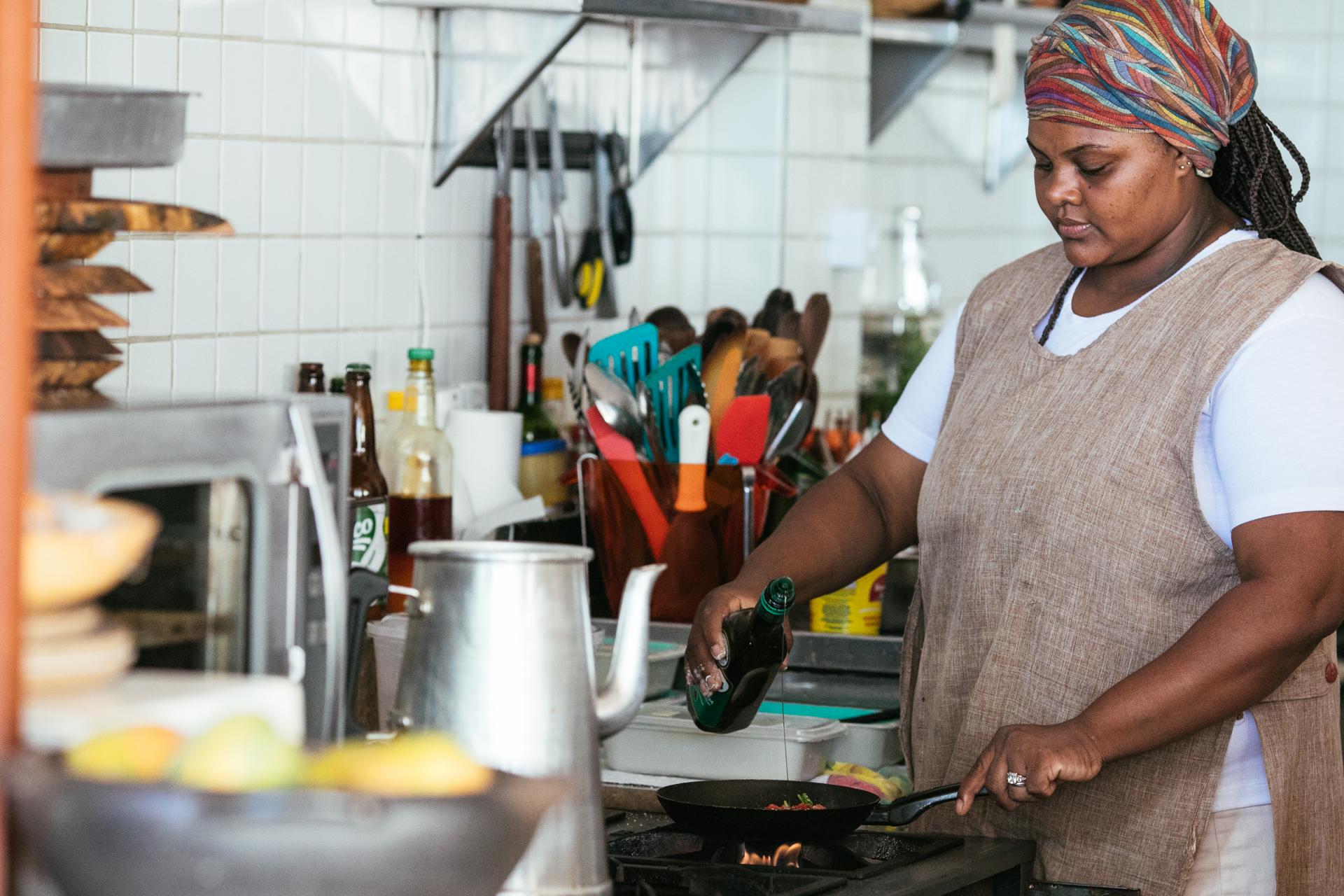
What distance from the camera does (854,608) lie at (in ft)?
7.49

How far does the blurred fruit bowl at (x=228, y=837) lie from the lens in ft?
2.40

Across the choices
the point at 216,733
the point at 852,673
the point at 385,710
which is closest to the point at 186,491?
the point at 216,733

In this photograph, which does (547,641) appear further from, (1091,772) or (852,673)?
(852,673)

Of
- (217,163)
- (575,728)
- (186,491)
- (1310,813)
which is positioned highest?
(217,163)

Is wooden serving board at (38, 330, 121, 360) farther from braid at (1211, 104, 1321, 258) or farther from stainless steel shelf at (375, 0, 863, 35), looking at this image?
stainless steel shelf at (375, 0, 863, 35)

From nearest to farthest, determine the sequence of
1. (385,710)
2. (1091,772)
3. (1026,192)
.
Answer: (1091,772) → (385,710) → (1026,192)

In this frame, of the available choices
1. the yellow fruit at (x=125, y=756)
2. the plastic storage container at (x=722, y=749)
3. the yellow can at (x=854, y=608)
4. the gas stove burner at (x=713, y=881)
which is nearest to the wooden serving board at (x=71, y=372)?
the yellow fruit at (x=125, y=756)

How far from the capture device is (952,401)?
6.15ft

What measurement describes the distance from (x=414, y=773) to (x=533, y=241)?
1859mm

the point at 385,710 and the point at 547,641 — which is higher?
the point at 547,641

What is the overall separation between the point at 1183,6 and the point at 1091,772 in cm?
72

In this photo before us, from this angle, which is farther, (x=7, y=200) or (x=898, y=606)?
(x=898, y=606)

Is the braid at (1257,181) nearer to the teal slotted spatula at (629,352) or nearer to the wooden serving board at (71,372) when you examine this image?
the teal slotted spatula at (629,352)

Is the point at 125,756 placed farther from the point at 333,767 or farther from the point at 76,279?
the point at 76,279
